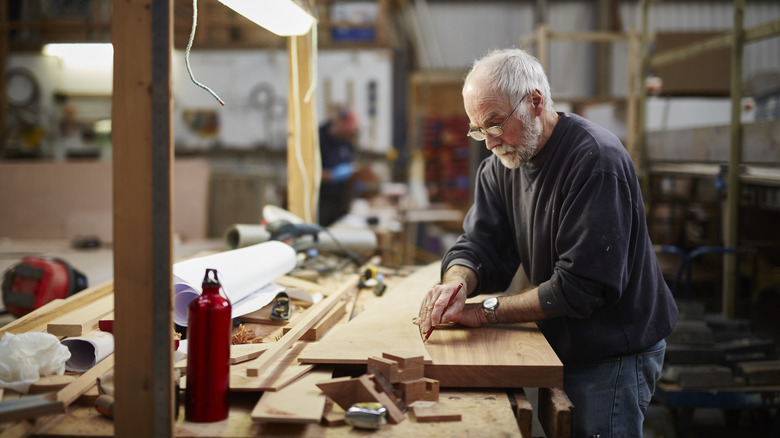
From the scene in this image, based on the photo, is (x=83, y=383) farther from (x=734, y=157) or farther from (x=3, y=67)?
(x=3, y=67)

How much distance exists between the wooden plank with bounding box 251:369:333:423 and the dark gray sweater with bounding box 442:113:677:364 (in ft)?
2.60

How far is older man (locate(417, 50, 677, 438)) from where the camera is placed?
6.19 ft

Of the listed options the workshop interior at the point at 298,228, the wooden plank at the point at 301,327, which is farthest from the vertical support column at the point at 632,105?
the wooden plank at the point at 301,327

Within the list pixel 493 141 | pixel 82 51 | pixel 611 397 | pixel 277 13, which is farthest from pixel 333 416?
pixel 82 51

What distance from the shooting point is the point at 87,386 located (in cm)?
165

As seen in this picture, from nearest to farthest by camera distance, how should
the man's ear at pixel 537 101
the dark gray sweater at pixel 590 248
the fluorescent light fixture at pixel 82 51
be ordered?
1. the dark gray sweater at pixel 590 248
2. the man's ear at pixel 537 101
3. the fluorescent light fixture at pixel 82 51

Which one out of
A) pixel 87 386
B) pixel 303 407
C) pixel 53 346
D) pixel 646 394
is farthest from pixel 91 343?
pixel 646 394

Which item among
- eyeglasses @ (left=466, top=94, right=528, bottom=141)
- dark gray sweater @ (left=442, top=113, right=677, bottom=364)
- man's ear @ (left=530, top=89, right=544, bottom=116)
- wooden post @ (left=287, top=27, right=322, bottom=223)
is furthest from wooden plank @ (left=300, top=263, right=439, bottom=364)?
wooden post @ (left=287, top=27, right=322, bottom=223)

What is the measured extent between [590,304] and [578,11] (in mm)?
11900

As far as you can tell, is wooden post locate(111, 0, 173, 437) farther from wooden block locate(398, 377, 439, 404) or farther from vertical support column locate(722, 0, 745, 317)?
vertical support column locate(722, 0, 745, 317)

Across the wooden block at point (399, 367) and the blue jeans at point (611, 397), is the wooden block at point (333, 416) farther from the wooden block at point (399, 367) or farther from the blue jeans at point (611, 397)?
the blue jeans at point (611, 397)

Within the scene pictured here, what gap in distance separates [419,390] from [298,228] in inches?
70.7

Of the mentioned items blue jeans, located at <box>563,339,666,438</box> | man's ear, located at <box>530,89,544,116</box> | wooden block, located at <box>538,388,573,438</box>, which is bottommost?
blue jeans, located at <box>563,339,666,438</box>

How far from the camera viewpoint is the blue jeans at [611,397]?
2.00 meters
